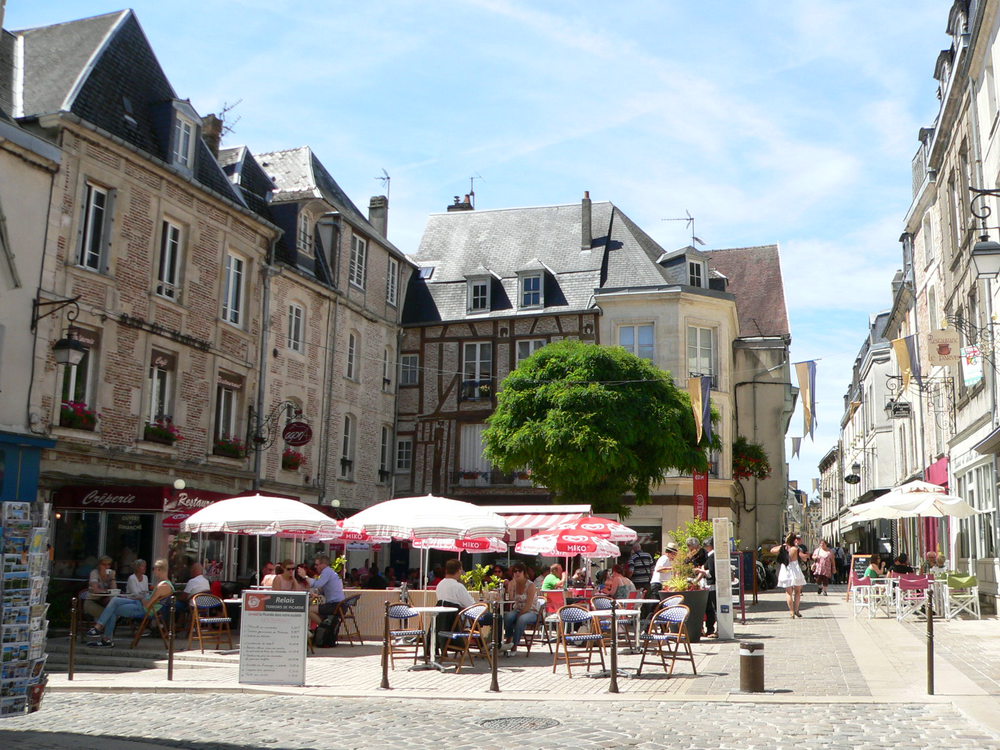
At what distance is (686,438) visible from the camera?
2533 centimetres

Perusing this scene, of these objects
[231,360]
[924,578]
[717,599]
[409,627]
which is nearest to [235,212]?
[231,360]

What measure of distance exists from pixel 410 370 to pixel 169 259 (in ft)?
41.7

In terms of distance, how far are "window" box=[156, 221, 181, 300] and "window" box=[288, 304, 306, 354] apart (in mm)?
4383

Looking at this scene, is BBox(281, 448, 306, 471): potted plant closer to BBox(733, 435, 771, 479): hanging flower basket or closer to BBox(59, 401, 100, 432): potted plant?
BBox(59, 401, 100, 432): potted plant

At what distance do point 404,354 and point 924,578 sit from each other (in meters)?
18.5

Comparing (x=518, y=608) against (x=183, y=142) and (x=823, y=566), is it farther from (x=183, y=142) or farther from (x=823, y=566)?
(x=823, y=566)

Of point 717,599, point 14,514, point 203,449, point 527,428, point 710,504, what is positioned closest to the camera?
point 14,514

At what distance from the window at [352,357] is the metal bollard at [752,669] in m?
19.6

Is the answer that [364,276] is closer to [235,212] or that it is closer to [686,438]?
[235,212]

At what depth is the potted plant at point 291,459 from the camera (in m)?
23.6

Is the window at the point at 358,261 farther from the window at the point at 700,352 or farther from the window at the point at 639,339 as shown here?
the window at the point at 700,352

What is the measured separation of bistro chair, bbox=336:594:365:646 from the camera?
15227 mm

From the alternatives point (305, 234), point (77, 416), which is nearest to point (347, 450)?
point (305, 234)

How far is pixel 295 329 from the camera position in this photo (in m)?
24.8
